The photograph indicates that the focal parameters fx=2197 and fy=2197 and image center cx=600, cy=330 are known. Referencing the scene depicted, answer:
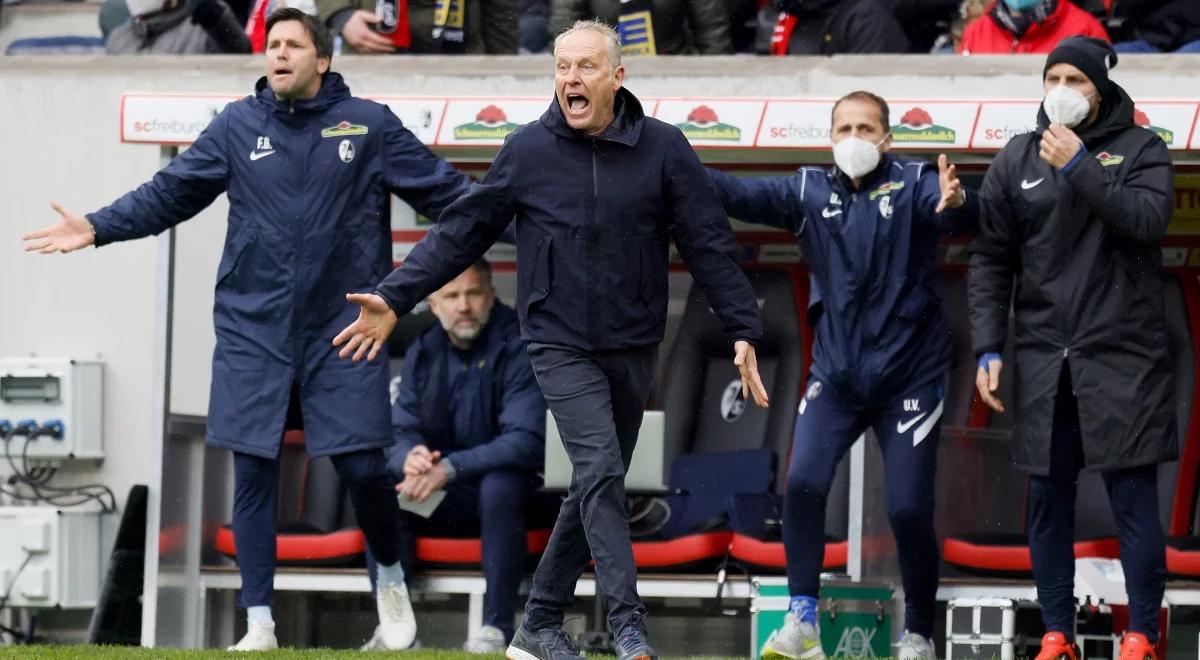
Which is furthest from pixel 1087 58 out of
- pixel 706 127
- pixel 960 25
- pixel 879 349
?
pixel 960 25

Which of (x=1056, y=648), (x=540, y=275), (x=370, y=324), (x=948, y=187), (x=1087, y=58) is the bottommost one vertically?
(x=1056, y=648)

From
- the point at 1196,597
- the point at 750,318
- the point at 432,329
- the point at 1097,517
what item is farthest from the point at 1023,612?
the point at 432,329

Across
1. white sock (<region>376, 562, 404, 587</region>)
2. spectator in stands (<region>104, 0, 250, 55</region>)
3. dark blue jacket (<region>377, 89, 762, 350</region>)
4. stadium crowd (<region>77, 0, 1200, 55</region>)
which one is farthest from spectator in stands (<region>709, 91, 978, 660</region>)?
spectator in stands (<region>104, 0, 250, 55</region>)

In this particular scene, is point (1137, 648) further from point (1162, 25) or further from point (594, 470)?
point (1162, 25)

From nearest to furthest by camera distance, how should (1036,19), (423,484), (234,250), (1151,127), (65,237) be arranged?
(65,237)
(234,250)
(1151,127)
(423,484)
(1036,19)

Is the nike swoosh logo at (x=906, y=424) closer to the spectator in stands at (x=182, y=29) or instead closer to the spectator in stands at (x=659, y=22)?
the spectator in stands at (x=659, y=22)

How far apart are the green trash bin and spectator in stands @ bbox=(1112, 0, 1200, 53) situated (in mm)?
2760

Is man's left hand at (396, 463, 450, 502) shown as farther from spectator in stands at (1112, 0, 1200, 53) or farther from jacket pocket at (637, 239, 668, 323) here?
spectator in stands at (1112, 0, 1200, 53)

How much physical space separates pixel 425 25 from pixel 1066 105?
3745 mm

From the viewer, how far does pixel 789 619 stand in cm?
715

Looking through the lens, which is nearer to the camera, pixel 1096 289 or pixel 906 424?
pixel 1096 289

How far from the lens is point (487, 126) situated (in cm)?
802

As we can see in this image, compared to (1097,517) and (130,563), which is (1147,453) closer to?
(1097,517)

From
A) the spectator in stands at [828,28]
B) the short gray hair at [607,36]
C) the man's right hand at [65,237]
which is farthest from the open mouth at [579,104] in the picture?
the spectator in stands at [828,28]
